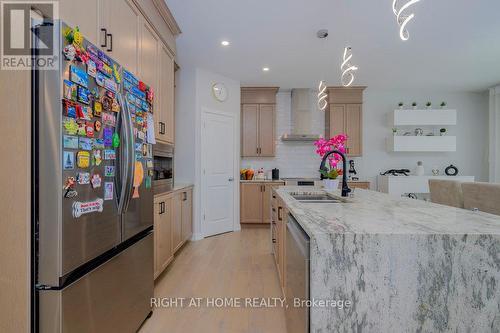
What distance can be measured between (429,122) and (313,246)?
5.34 m

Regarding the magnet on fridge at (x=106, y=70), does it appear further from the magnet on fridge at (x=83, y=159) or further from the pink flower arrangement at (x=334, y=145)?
the pink flower arrangement at (x=334, y=145)

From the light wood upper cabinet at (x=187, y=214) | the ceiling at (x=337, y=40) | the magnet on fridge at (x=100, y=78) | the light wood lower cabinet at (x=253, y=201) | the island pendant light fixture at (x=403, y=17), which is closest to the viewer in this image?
the magnet on fridge at (x=100, y=78)

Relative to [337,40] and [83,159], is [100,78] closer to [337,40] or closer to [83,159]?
[83,159]

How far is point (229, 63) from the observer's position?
3746mm

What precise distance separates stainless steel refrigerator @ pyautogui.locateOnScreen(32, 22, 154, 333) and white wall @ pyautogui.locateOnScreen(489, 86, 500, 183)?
6.30 meters

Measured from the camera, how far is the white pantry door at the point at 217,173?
12.9ft

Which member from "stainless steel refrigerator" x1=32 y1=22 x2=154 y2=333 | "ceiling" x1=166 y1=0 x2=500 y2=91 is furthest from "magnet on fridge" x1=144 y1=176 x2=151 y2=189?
"ceiling" x1=166 y1=0 x2=500 y2=91

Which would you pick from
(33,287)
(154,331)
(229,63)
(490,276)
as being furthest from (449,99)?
(33,287)

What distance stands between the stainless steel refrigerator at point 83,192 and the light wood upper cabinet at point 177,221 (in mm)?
1193

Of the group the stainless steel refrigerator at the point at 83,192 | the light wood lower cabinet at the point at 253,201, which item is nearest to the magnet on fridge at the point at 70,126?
the stainless steel refrigerator at the point at 83,192

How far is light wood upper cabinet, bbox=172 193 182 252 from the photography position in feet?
9.16

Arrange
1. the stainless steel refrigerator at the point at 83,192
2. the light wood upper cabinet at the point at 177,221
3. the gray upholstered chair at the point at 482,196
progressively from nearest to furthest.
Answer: the stainless steel refrigerator at the point at 83,192, the gray upholstered chair at the point at 482,196, the light wood upper cabinet at the point at 177,221

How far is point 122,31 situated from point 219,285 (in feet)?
7.51

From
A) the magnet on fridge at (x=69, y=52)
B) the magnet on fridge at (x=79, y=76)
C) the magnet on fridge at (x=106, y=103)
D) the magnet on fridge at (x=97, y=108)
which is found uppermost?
the magnet on fridge at (x=69, y=52)
